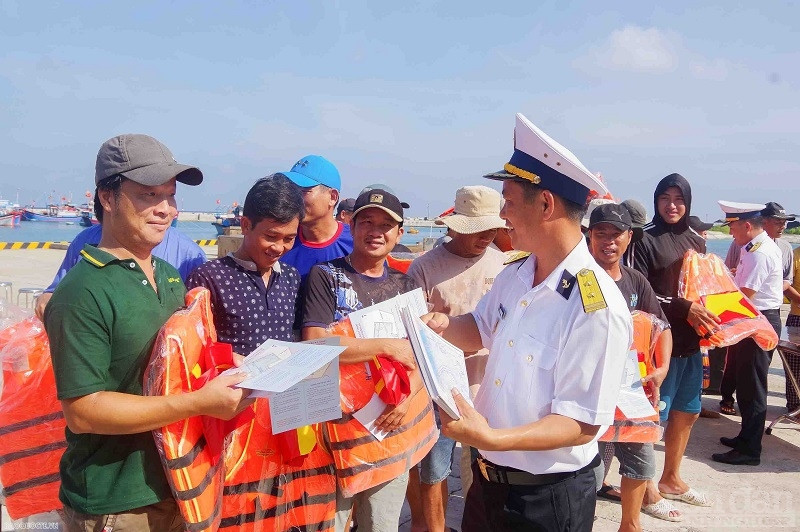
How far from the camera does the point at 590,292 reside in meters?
1.93

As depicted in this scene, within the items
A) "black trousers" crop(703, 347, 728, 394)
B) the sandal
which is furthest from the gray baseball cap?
"black trousers" crop(703, 347, 728, 394)

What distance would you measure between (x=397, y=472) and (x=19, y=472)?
5.05 feet

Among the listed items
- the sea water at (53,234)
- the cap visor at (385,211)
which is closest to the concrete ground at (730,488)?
the cap visor at (385,211)

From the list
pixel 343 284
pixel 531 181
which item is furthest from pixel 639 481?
pixel 531 181

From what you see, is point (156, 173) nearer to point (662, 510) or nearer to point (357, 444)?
point (357, 444)

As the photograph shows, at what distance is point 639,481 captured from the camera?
3861 millimetres

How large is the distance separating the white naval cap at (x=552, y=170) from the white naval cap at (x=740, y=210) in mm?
5211

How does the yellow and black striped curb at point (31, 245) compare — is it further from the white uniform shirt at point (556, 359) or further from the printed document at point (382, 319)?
the white uniform shirt at point (556, 359)

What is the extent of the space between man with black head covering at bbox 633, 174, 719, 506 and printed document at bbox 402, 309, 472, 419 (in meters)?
3.09

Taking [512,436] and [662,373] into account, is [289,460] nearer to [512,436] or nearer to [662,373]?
[512,436]

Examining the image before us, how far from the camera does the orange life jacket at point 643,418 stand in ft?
11.7

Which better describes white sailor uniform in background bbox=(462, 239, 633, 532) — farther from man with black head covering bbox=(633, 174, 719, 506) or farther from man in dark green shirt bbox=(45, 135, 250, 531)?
man with black head covering bbox=(633, 174, 719, 506)

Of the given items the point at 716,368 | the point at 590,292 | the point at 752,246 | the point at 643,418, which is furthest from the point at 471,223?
the point at 716,368

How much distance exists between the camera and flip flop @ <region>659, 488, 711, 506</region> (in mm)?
4559
